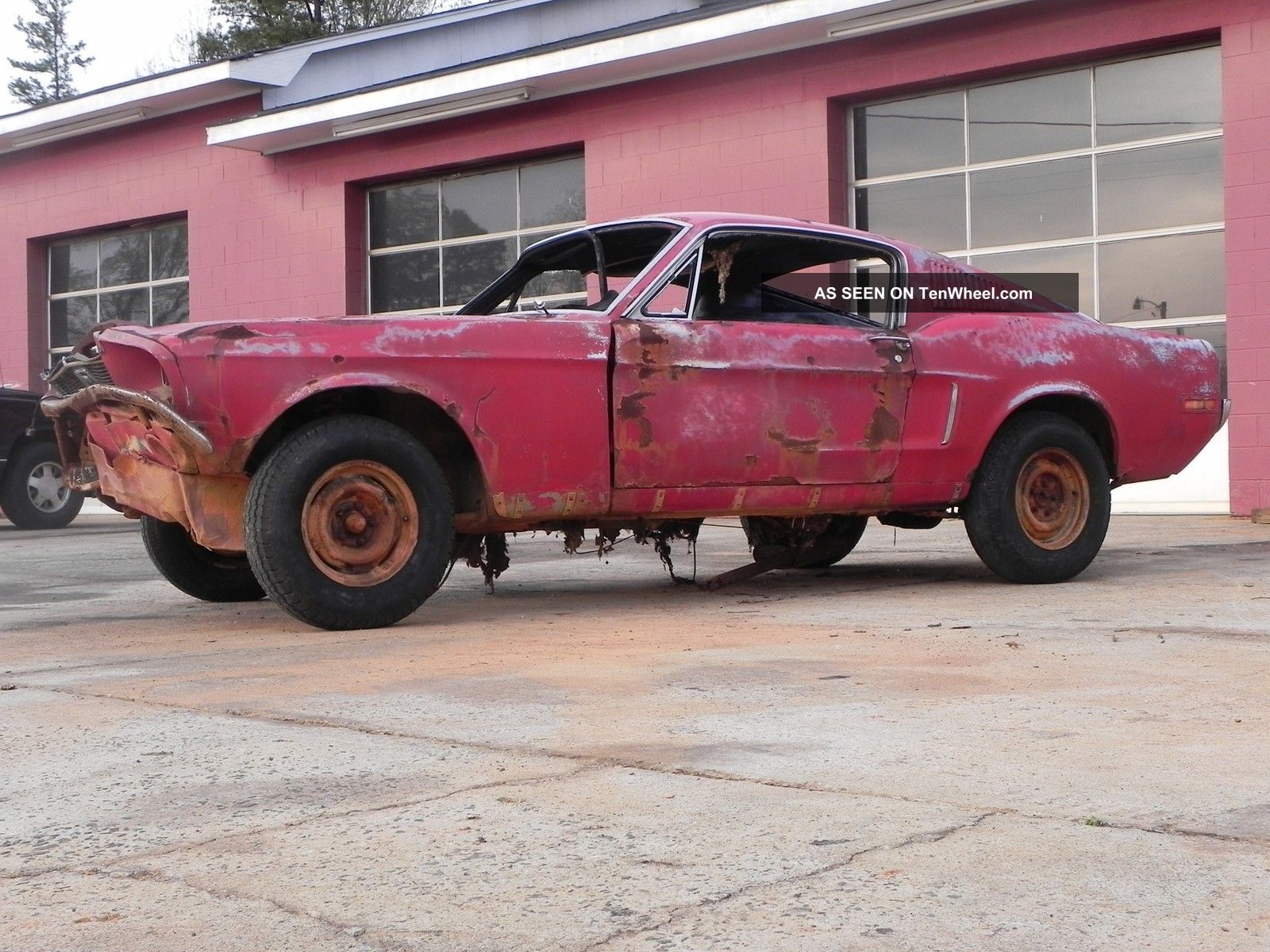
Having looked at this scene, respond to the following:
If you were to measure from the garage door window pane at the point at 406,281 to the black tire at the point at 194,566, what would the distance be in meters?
10.9

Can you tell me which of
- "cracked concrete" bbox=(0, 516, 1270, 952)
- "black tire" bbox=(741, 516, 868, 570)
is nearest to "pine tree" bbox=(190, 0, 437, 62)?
"black tire" bbox=(741, 516, 868, 570)

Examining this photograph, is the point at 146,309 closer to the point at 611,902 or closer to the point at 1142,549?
the point at 1142,549

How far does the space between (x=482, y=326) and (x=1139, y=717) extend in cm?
299

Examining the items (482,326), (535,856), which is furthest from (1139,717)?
(482,326)

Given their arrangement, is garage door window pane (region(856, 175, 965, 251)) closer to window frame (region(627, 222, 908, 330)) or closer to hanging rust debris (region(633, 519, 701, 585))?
window frame (region(627, 222, 908, 330))

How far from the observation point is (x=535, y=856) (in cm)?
257

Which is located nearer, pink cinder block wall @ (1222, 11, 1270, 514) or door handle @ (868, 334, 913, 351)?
door handle @ (868, 334, 913, 351)

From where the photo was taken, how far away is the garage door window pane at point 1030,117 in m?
13.1

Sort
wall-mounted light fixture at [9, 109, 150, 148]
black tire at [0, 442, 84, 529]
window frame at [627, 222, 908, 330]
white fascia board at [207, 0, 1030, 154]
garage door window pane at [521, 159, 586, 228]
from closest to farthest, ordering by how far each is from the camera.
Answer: window frame at [627, 222, 908, 330], white fascia board at [207, 0, 1030, 154], black tire at [0, 442, 84, 529], garage door window pane at [521, 159, 586, 228], wall-mounted light fixture at [9, 109, 150, 148]

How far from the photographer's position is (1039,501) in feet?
23.4

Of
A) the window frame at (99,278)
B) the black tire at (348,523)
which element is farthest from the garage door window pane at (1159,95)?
the window frame at (99,278)

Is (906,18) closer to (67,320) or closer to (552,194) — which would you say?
(552,194)

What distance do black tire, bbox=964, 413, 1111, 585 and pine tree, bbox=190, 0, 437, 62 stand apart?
3552 centimetres

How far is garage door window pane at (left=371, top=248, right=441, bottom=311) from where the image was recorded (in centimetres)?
1772
